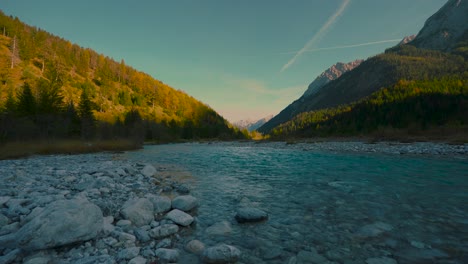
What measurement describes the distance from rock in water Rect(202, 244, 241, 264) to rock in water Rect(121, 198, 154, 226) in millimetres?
2091

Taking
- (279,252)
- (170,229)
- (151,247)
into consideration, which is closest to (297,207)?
(279,252)

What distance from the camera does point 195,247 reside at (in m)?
3.83

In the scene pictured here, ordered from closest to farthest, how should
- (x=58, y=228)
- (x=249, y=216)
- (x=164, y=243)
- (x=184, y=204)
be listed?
(x=58, y=228)
(x=164, y=243)
(x=249, y=216)
(x=184, y=204)

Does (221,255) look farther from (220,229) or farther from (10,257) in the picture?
(10,257)

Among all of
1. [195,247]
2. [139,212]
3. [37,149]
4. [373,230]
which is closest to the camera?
[195,247]

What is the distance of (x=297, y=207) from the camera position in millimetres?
6199

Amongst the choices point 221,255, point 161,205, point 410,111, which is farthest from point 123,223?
point 410,111

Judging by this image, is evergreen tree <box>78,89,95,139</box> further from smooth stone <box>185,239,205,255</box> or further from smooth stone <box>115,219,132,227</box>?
smooth stone <box>185,239,205,255</box>

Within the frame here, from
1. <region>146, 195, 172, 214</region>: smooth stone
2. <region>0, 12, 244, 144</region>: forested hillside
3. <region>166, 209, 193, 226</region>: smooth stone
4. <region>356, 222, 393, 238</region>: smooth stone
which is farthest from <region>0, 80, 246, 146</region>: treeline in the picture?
<region>356, 222, 393, 238</region>: smooth stone

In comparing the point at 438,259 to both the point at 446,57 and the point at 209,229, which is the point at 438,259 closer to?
the point at 209,229

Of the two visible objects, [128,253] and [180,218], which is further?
[180,218]

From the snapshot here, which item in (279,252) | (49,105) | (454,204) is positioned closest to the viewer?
(279,252)

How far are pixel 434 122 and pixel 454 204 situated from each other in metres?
65.7

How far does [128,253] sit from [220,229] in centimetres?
197
